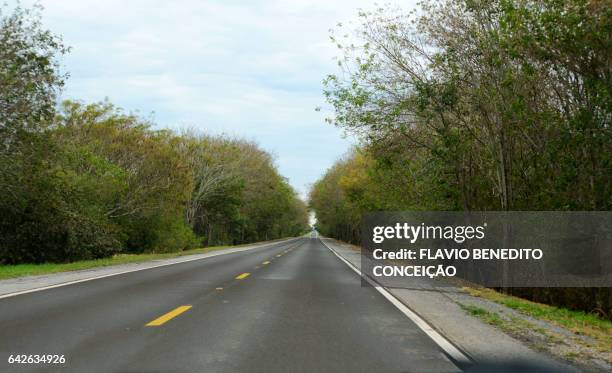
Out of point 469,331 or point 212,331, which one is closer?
point 212,331

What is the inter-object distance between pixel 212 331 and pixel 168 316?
146cm

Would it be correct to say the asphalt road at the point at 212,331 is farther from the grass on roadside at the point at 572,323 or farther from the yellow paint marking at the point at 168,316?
the grass on roadside at the point at 572,323

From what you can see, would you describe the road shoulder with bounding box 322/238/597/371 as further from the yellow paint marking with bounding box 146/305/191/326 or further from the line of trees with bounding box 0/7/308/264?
the line of trees with bounding box 0/7/308/264

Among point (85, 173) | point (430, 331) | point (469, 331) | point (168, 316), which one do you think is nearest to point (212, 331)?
point (168, 316)

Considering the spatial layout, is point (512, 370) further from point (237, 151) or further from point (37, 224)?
point (237, 151)

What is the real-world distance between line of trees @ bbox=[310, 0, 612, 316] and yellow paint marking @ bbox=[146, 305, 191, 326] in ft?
30.4

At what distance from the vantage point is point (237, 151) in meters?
58.4

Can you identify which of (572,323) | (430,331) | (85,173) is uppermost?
(85,173)

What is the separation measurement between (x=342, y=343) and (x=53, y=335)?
382 cm

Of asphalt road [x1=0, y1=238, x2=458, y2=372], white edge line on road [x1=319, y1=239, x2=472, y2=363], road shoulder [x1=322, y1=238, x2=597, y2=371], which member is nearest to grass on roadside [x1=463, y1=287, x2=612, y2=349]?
road shoulder [x1=322, y1=238, x2=597, y2=371]

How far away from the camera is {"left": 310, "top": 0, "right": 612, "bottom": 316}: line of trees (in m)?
12.3

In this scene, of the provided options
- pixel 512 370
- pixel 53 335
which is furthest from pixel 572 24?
pixel 53 335

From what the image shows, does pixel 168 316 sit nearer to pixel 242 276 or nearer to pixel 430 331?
pixel 430 331

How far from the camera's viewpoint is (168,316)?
8.84 meters
